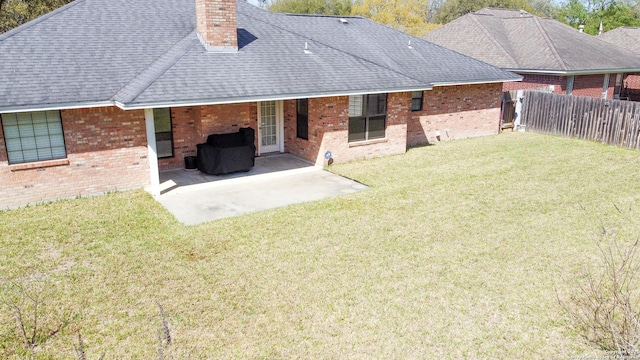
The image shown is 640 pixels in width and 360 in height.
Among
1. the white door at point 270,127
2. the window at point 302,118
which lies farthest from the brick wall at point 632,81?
the white door at point 270,127

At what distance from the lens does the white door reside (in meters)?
15.2

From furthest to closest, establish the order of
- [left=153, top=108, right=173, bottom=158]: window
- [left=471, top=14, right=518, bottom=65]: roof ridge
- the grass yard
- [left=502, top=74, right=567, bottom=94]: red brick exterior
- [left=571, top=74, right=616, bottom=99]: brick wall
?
1. [left=471, top=14, right=518, bottom=65]: roof ridge
2. [left=571, top=74, right=616, bottom=99]: brick wall
3. [left=502, top=74, right=567, bottom=94]: red brick exterior
4. [left=153, top=108, right=173, bottom=158]: window
5. the grass yard

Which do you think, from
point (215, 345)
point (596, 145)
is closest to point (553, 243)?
point (215, 345)

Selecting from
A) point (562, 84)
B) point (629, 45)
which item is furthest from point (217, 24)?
point (629, 45)

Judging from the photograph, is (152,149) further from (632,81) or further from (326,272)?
(632,81)

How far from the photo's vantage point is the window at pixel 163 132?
1308 centimetres

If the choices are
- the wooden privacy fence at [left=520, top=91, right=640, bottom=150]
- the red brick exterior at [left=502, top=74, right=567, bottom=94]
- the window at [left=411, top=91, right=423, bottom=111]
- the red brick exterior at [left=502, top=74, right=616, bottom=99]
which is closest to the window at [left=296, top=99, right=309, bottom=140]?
the window at [left=411, top=91, right=423, bottom=111]

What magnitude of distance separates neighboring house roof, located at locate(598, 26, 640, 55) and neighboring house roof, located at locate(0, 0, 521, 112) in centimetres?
1991

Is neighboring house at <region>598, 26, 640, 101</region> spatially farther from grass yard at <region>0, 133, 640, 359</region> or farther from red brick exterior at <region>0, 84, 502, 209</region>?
grass yard at <region>0, 133, 640, 359</region>

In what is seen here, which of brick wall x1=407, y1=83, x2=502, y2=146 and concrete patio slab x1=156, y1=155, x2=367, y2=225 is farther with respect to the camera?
brick wall x1=407, y1=83, x2=502, y2=146

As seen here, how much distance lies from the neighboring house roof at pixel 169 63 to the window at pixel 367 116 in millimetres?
716

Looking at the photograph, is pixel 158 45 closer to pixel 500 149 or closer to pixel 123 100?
pixel 123 100

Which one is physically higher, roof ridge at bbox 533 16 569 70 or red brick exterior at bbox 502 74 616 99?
roof ridge at bbox 533 16 569 70

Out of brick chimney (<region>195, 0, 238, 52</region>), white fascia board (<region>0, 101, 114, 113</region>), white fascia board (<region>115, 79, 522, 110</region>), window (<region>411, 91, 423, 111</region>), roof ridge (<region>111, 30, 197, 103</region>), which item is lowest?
window (<region>411, 91, 423, 111</region>)
